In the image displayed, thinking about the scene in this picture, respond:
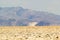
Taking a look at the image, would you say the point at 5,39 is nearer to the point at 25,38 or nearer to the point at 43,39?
the point at 25,38

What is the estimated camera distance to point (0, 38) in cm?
849

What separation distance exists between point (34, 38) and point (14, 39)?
882 millimetres

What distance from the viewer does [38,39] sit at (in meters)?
8.25

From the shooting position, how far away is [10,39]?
8.15 meters

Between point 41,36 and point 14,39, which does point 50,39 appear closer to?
point 41,36

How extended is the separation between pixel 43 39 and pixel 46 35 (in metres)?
0.58

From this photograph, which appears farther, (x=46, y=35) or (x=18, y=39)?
(x=46, y=35)

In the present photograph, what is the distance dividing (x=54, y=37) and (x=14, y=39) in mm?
1763

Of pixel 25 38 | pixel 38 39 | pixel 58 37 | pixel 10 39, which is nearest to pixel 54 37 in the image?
pixel 58 37

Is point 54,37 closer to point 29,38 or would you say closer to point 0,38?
point 29,38

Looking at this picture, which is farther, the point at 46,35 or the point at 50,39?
the point at 46,35

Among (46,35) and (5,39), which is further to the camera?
(46,35)

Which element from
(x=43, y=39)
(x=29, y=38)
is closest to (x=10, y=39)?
(x=29, y=38)

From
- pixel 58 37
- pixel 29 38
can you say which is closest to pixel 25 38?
pixel 29 38
